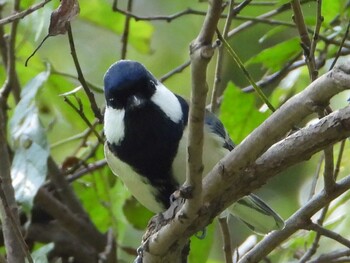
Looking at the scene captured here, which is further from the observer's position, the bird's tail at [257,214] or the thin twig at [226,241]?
the bird's tail at [257,214]

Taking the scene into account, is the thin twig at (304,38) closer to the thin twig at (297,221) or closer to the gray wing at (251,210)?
the thin twig at (297,221)

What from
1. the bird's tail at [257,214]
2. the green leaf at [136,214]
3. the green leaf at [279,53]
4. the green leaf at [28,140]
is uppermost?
the green leaf at [279,53]

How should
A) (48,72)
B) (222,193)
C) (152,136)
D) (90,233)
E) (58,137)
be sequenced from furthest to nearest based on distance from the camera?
(58,137) < (90,233) < (48,72) < (152,136) < (222,193)

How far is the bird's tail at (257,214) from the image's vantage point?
2.02m

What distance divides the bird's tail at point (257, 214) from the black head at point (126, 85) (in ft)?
1.12

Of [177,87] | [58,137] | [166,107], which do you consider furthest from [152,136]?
[177,87]

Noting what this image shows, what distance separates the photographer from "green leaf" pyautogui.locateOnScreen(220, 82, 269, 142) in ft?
6.86

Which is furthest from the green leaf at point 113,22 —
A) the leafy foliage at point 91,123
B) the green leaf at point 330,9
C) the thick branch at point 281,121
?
the thick branch at point 281,121

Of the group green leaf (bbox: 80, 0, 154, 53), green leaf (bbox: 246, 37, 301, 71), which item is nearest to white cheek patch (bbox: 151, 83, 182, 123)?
green leaf (bbox: 246, 37, 301, 71)

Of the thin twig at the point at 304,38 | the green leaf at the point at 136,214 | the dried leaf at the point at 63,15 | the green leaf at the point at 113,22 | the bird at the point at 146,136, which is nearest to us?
the dried leaf at the point at 63,15

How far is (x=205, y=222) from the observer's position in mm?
1503

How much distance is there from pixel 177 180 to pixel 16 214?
34 centimetres

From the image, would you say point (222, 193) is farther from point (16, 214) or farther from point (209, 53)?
point (16, 214)

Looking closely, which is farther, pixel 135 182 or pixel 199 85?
pixel 135 182
